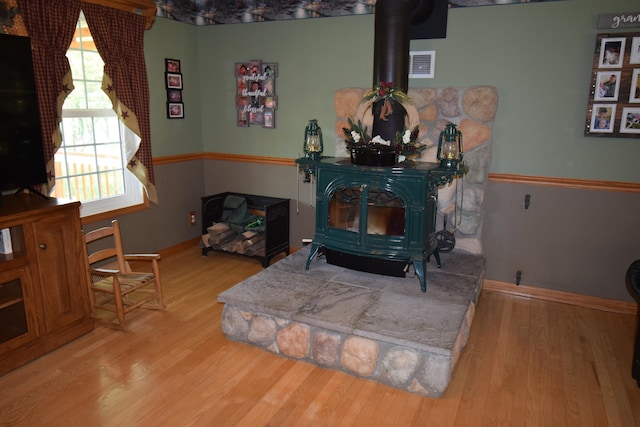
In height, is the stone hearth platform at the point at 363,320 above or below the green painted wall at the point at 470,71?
below

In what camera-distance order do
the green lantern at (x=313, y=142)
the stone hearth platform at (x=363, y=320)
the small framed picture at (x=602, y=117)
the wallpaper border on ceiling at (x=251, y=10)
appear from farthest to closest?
the wallpaper border on ceiling at (x=251, y=10), the green lantern at (x=313, y=142), the small framed picture at (x=602, y=117), the stone hearth platform at (x=363, y=320)

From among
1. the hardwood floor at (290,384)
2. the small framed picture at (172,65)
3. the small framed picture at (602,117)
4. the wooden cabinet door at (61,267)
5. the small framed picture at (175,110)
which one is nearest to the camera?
the hardwood floor at (290,384)

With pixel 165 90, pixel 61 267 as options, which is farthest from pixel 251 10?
pixel 61 267

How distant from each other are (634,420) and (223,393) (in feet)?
6.61

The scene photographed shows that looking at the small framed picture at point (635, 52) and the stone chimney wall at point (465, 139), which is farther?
the stone chimney wall at point (465, 139)

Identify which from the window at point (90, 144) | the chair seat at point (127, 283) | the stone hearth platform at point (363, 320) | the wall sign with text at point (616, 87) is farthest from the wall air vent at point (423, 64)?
the chair seat at point (127, 283)

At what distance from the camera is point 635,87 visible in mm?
3107

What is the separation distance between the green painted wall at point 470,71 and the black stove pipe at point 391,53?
592 mm

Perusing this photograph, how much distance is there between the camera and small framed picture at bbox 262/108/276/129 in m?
4.35

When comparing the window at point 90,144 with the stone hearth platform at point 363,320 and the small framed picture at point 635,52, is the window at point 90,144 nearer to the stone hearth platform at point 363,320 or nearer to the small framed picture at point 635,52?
the stone hearth platform at point 363,320

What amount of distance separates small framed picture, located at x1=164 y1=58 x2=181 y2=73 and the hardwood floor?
2.24m

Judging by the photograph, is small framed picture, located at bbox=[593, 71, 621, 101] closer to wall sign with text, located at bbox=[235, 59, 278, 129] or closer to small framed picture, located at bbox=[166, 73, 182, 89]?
wall sign with text, located at bbox=[235, 59, 278, 129]

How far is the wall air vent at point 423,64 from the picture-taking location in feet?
11.9

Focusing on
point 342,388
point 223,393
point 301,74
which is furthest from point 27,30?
point 342,388
